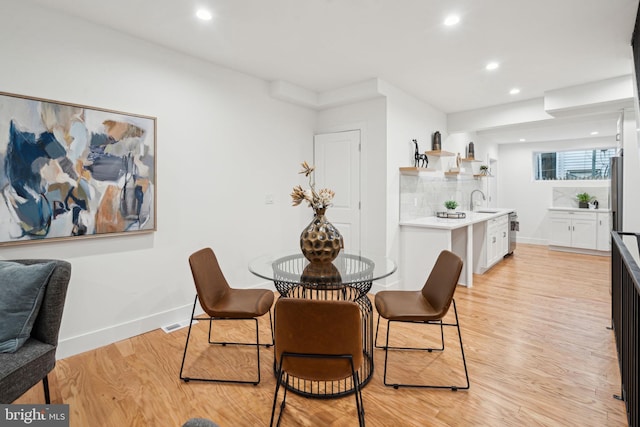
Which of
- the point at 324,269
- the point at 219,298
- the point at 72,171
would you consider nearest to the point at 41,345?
the point at 219,298

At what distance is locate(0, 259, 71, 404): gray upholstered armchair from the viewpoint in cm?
156

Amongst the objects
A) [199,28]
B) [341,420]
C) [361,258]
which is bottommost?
[341,420]

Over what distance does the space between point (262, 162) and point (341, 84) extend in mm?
1369

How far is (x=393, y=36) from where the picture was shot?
2.78 m

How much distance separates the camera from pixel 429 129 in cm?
494

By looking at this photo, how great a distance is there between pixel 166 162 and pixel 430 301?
2561 mm

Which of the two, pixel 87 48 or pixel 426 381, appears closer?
pixel 426 381

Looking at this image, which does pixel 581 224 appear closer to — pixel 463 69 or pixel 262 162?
pixel 463 69

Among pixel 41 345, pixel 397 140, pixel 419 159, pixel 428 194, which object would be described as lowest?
pixel 41 345

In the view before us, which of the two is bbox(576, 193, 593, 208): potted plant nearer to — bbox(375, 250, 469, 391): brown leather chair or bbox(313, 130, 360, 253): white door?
bbox(313, 130, 360, 253): white door

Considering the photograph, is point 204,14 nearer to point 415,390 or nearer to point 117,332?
point 117,332

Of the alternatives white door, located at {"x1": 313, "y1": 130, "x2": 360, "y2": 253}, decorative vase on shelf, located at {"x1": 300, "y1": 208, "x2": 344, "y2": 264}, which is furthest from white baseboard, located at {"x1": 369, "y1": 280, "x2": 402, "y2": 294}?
decorative vase on shelf, located at {"x1": 300, "y1": 208, "x2": 344, "y2": 264}

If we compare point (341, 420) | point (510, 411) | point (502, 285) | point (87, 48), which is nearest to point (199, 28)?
point (87, 48)

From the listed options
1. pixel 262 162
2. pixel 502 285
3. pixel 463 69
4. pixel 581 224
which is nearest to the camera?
pixel 463 69
